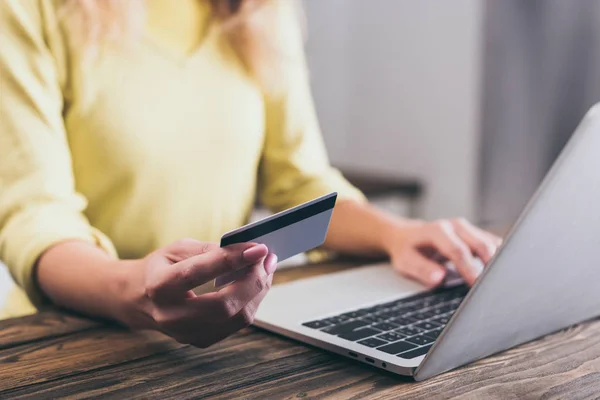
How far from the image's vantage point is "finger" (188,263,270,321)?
548 millimetres

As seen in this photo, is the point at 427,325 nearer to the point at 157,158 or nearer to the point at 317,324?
the point at 317,324

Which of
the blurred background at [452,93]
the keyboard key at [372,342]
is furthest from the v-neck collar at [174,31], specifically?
the blurred background at [452,93]

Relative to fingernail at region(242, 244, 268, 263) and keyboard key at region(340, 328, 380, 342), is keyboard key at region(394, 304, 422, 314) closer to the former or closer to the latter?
keyboard key at region(340, 328, 380, 342)

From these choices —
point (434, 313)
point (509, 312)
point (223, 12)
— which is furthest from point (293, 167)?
point (509, 312)

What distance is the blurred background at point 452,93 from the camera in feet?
A: 6.73

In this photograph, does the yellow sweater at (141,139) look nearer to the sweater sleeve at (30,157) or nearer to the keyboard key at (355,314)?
the sweater sleeve at (30,157)

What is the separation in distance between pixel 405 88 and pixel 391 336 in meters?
1.87

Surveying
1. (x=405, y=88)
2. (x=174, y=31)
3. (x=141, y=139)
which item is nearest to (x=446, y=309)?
(x=141, y=139)

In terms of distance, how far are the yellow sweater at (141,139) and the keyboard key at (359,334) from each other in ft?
1.05

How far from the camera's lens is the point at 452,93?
2254 millimetres

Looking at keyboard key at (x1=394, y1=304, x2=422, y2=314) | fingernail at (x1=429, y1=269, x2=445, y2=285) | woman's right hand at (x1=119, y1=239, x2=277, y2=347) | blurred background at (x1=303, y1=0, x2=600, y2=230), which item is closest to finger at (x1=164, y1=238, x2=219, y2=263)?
woman's right hand at (x1=119, y1=239, x2=277, y2=347)

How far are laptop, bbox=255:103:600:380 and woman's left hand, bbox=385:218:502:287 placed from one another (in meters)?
0.07

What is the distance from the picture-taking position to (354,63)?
2574 mm

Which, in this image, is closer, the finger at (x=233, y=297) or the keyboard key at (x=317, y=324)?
the finger at (x=233, y=297)
